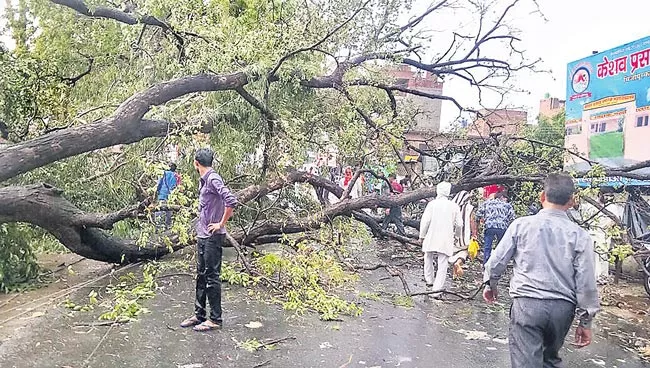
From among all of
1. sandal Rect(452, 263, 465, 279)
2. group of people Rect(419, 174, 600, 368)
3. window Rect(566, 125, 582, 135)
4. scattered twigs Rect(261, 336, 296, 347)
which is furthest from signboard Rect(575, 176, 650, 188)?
group of people Rect(419, 174, 600, 368)

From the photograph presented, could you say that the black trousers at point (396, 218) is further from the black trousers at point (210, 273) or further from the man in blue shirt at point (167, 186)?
the black trousers at point (210, 273)

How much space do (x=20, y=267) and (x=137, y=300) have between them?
1993 millimetres

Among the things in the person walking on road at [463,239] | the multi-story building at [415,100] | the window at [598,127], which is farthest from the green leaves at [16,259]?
the window at [598,127]

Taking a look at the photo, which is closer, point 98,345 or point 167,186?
point 98,345

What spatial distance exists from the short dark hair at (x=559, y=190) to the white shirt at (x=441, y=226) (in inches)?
176

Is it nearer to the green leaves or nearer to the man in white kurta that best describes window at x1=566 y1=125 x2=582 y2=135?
the man in white kurta

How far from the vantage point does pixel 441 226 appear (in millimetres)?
8344

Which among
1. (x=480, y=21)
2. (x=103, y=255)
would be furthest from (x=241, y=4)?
(x=103, y=255)

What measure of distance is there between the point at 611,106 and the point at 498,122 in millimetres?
2272

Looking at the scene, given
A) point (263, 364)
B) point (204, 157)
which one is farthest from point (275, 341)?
point (204, 157)

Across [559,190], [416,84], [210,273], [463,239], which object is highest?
[416,84]

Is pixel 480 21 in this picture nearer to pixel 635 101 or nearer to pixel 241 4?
pixel 635 101

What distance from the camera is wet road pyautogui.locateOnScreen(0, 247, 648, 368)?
5039 mm

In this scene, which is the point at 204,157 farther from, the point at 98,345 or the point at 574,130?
the point at 574,130
